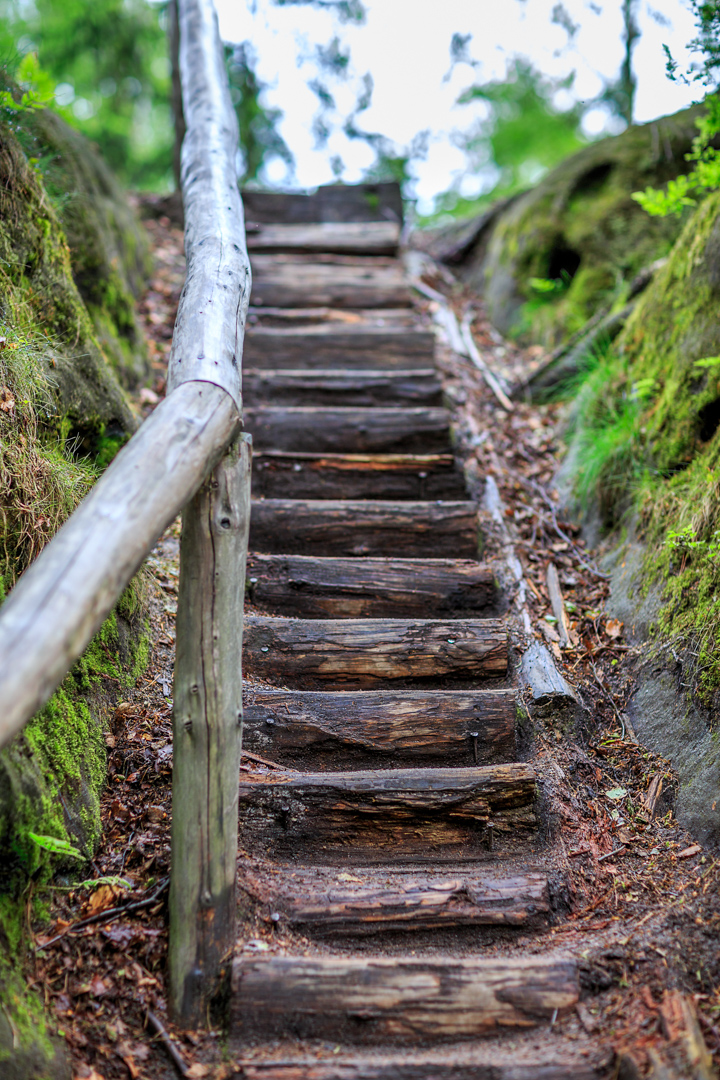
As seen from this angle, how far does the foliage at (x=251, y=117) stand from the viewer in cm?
736

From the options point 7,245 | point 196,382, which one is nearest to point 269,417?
point 7,245

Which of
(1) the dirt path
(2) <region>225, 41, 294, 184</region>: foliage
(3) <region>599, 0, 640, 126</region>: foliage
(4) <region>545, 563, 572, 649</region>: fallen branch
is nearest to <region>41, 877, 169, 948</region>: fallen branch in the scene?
(1) the dirt path

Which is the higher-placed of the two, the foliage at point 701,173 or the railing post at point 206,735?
the foliage at point 701,173

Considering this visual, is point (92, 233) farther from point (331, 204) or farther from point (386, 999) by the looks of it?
point (386, 999)

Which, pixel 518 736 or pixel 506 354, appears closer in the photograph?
pixel 518 736

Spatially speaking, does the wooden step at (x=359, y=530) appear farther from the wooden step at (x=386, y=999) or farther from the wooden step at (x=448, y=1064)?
the wooden step at (x=448, y=1064)

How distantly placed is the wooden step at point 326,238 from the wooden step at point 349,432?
2.92m

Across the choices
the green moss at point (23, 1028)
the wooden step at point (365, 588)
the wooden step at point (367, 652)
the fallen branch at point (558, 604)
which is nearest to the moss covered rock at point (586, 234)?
the fallen branch at point (558, 604)

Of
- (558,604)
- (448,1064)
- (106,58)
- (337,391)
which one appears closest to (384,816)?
(448,1064)

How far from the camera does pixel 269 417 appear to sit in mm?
4098

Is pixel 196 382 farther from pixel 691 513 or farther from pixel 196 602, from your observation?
pixel 691 513

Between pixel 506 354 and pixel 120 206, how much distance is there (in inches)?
128

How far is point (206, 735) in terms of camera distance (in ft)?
6.53

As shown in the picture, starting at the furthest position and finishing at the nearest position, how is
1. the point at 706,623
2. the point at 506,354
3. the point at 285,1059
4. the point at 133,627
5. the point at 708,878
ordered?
the point at 506,354, the point at 133,627, the point at 706,623, the point at 708,878, the point at 285,1059
